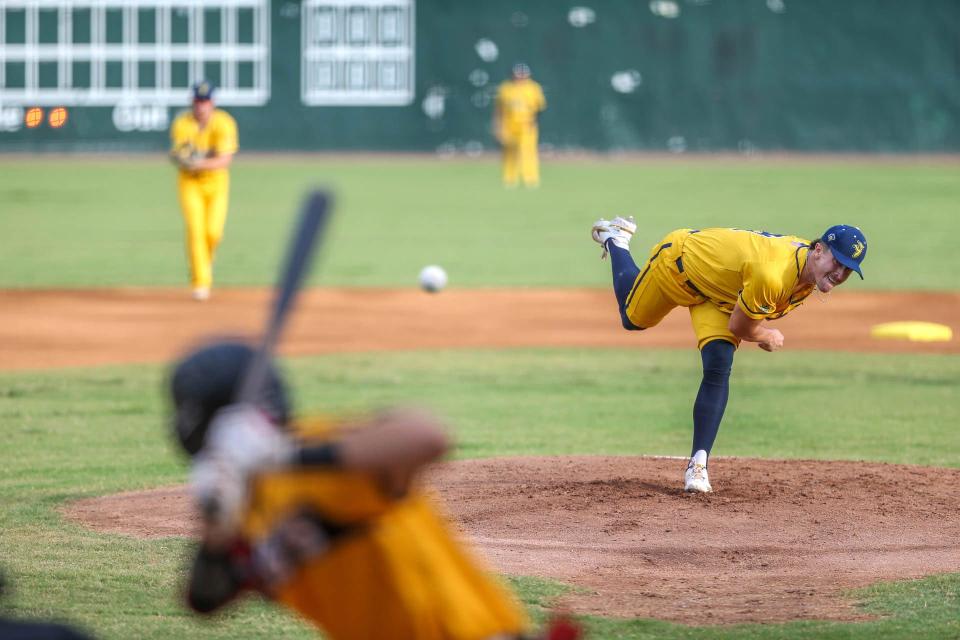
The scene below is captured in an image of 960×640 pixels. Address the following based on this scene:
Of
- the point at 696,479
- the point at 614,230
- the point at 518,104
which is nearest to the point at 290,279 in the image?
the point at 696,479

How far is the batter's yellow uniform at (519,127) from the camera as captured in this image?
115 ft

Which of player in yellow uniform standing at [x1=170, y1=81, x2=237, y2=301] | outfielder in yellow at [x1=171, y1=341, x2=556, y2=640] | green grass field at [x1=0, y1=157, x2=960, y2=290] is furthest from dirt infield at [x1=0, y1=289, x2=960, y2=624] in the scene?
green grass field at [x1=0, y1=157, x2=960, y2=290]

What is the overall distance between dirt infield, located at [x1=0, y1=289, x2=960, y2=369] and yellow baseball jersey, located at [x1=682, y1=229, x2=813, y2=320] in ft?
18.8

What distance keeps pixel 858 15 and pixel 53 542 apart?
1432 inches

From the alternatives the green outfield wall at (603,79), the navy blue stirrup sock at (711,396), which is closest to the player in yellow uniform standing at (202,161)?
the navy blue stirrup sock at (711,396)

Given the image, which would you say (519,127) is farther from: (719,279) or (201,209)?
(719,279)

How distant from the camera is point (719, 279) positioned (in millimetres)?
7750

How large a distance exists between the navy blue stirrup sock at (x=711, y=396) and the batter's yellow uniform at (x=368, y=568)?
459 centimetres

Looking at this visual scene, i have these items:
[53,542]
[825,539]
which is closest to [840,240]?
[825,539]

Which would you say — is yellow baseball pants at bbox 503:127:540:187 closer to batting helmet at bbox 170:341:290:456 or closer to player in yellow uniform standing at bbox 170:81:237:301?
player in yellow uniform standing at bbox 170:81:237:301

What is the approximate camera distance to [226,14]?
37.2m

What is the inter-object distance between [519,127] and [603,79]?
6262 millimetres

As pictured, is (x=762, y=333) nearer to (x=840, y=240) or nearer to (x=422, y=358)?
(x=840, y=240)

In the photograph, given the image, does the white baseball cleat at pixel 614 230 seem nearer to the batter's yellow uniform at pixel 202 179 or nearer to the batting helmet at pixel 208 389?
the batting helmet at pixel 208 389
